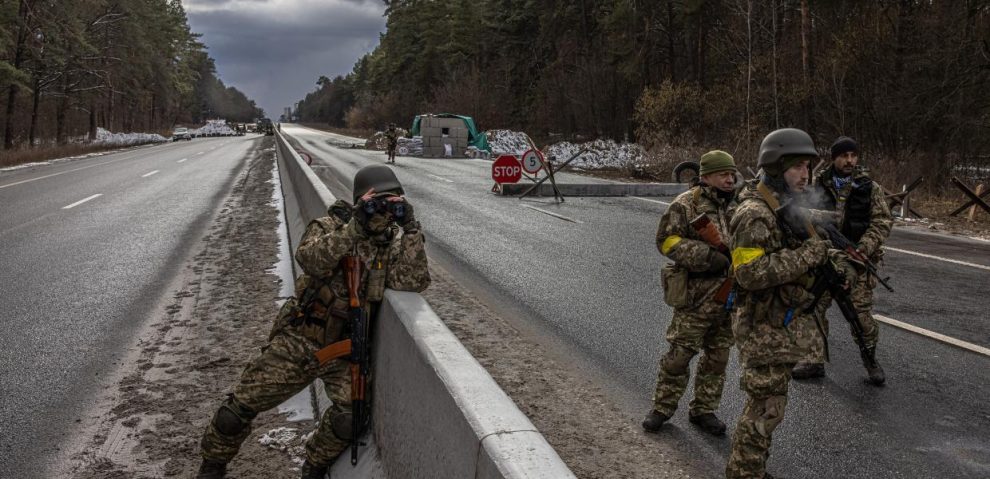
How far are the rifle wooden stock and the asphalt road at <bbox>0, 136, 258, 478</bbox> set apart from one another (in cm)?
164

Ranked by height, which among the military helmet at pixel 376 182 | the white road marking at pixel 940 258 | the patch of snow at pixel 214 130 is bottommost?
the white road marking at pixel 940 258

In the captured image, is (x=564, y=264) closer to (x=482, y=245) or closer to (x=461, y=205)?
(x=482, y=245)

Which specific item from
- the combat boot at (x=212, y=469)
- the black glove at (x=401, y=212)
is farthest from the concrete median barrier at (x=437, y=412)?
the combat boot at (x=212, y=469)

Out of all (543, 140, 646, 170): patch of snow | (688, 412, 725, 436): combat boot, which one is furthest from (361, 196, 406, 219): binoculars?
(543, 140, 646, 170): patch of snow

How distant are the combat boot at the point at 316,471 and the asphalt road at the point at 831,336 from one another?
194 centimetres

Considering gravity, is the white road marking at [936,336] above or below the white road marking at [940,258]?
below

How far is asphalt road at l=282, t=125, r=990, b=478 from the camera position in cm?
423

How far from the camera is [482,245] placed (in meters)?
11.6

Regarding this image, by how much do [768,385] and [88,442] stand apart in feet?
11.9

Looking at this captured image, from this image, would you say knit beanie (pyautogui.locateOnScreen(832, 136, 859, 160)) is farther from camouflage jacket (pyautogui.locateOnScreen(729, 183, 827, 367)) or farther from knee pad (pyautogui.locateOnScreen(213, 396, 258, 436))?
knee pad (pyautogui.locateOnScreen(213, 396, 258, 436))

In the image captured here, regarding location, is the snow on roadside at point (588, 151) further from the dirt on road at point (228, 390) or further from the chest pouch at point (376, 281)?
the chest pouch at point (376, 281)

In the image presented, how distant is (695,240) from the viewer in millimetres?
4383

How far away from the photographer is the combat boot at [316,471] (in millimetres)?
3574

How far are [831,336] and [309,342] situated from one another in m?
4.85
